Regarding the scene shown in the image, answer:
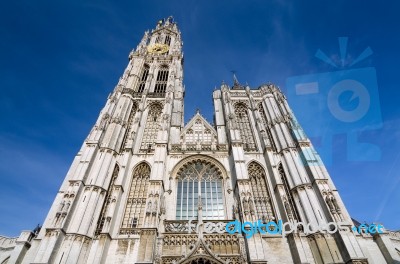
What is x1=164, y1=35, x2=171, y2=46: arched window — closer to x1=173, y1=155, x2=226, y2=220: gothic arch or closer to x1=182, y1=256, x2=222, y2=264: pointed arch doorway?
x1=173, y1=155, x2=226, y2=220: gothic arch

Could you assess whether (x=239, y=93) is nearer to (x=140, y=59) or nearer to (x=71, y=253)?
(x=140, y=59)

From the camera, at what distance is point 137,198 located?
1831cm

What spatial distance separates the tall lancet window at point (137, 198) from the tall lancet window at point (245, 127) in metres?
9.50

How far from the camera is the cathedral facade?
14.1 metres

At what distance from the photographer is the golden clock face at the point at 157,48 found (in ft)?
116

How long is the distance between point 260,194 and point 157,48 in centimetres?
2725

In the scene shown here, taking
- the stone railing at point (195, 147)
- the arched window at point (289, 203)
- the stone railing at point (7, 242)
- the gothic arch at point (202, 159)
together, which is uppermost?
the stone railing at point (195, 147)

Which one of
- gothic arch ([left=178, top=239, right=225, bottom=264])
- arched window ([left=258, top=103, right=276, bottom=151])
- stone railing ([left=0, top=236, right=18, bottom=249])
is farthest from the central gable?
stone railing ([left=0, top=236, right=18, bottom=249])

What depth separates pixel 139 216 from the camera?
17.3 metres

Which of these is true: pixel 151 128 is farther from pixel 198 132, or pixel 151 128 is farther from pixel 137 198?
pixel 137 198

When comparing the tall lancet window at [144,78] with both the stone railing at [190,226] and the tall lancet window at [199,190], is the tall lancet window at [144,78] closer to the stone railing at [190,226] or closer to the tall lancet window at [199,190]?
the tall lancet window at [199,190]

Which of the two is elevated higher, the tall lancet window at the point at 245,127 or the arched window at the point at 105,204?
the tall lancet window at the point at 245,127

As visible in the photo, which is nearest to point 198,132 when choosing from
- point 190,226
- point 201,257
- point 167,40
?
point 190,226

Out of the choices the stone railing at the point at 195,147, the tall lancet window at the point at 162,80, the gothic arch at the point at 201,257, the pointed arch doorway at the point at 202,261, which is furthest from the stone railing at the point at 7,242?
the tall lancet window at the point at 162,80
